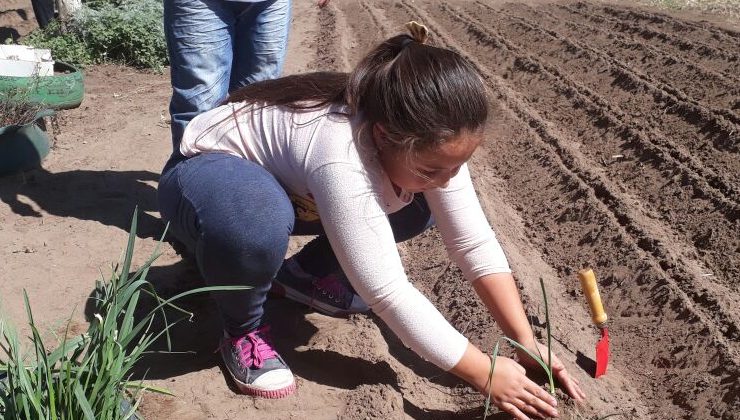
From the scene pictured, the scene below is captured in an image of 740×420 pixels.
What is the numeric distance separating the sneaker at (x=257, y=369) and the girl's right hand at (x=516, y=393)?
0.67 m

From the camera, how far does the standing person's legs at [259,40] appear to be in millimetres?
3391

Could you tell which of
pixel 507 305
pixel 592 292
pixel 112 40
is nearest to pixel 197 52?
pixel 507 305

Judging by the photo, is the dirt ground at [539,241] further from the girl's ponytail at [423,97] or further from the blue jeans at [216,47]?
the blue jeans at [216,47]

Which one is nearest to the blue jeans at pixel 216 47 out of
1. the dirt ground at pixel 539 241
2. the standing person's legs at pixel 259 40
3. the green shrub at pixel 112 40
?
the standing person's legs at pixel 259 40

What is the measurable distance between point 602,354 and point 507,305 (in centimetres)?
53

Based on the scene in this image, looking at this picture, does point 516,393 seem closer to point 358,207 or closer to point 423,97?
point 358,207

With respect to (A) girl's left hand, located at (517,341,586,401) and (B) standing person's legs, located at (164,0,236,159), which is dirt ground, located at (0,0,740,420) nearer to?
(A) girl's left hand, located at (517,341,586,401)

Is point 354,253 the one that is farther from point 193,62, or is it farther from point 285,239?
point 193,62

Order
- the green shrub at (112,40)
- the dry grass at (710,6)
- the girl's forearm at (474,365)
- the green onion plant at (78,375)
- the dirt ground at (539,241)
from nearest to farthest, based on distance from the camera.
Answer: the green onion plant at (78,375)
the girl's forearm at (474,365)
the dirt ground at (539,241)
the green shrub at (112,40)
the dry grass at (710,6)

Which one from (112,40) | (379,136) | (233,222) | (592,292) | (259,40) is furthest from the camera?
(112,40)

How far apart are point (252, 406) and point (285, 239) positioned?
1.84 feet

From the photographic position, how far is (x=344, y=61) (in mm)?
7043

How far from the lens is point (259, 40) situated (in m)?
3.45

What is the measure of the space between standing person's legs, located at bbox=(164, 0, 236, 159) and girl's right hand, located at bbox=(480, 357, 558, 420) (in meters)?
1.63
